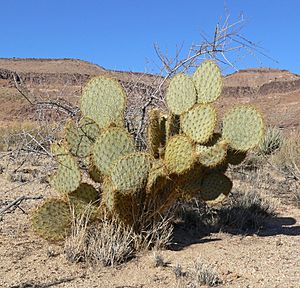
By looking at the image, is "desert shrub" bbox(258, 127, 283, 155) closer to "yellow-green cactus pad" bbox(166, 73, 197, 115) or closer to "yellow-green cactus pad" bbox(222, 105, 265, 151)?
"yellow-green cactus pad" bbox(222, 105, 265, 151)

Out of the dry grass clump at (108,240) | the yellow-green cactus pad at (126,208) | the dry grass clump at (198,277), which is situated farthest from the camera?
the yellow-green cactus pad at (126,208)

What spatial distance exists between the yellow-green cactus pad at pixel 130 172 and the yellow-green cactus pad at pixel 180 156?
10.3 inches

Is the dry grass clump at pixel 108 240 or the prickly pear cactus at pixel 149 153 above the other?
the prickly pear cactus at pixel 149 153

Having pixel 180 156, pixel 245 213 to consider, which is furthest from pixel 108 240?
pixel 245 213

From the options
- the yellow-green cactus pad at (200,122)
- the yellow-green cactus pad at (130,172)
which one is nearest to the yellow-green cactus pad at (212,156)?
the yellow-green cactus pad at (200,122)

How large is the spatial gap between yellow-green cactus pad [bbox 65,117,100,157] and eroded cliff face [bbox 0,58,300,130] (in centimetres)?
64

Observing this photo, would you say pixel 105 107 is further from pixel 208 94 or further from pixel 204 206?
pixel 204 206

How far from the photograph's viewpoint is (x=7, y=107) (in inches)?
1804

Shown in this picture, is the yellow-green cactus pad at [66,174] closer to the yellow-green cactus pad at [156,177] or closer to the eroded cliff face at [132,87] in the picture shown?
the yellow-green cactus pad at [156,177]

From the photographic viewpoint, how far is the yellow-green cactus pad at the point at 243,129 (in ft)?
19.9

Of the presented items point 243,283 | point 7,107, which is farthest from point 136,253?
point 7,107

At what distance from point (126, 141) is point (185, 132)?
76cm

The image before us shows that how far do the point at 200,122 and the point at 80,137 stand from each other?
1.29 metres

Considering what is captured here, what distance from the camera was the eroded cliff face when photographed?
6.92 meters
